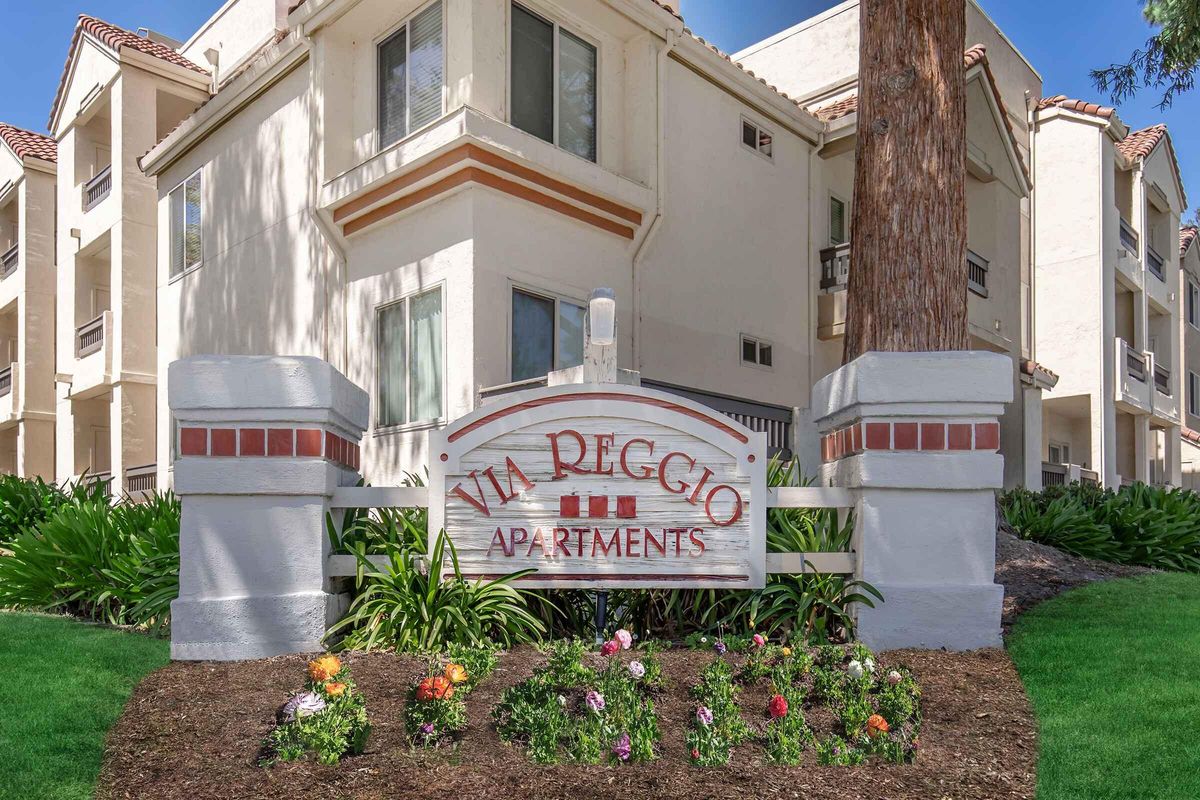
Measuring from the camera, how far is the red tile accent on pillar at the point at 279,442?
5.23 metres

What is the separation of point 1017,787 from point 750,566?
1890mm

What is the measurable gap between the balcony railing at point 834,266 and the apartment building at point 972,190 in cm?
2

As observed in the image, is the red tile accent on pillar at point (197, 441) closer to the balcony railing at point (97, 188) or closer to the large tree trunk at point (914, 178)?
the large tree trunk at point (914, 178)

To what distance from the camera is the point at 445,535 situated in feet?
17.1

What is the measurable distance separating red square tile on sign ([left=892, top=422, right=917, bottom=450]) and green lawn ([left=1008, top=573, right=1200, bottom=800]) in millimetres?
1190

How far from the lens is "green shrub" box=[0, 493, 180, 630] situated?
6445mm

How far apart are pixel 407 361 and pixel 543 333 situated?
1.56 m

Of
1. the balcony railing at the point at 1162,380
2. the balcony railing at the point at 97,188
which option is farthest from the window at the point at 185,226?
the balcony railing at the point at 1162,380

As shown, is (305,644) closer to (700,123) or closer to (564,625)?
(564,625)

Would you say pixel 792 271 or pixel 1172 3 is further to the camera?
pixel 792 271

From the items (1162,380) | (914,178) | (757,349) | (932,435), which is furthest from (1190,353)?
(932,435)

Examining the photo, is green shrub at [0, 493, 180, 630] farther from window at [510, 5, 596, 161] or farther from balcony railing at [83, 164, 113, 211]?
balcony railing at [83, 164, 113, 211]

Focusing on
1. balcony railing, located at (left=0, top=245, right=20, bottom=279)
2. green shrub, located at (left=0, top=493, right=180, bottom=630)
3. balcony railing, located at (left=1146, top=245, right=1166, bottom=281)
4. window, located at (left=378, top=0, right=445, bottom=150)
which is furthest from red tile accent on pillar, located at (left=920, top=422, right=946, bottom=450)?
balcony railing, located at (left=0, top=245, right=20, bottom=279)

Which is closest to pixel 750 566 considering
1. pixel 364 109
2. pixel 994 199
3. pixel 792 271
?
pixel 364 109
